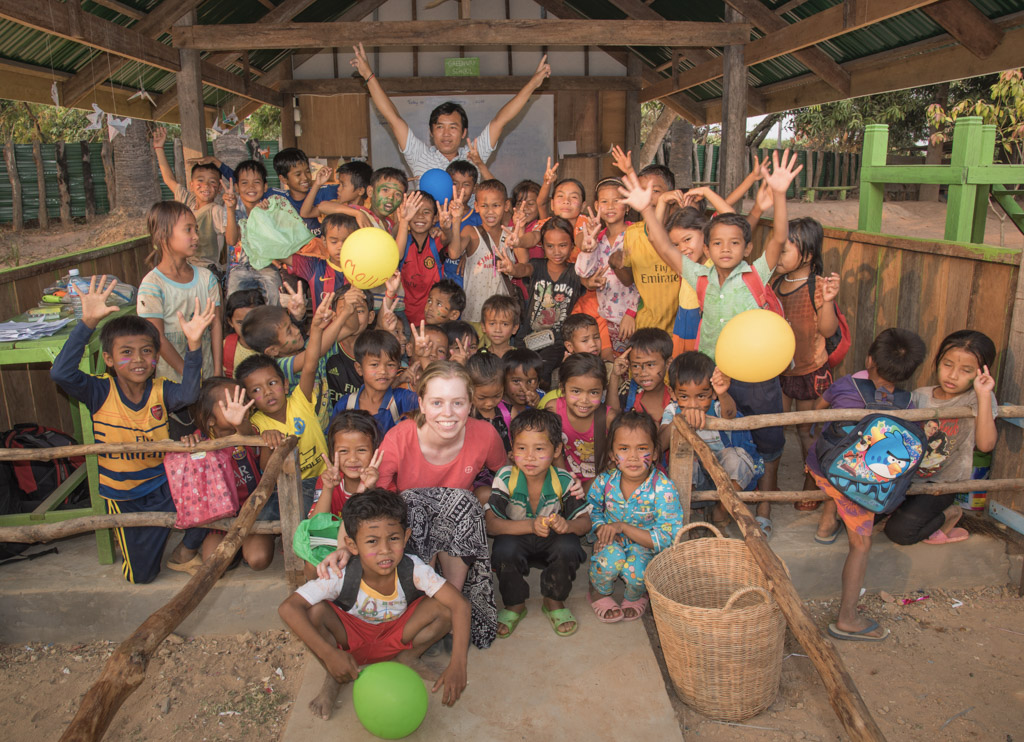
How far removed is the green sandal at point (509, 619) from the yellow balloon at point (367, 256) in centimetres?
174

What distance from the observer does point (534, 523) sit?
3041mm

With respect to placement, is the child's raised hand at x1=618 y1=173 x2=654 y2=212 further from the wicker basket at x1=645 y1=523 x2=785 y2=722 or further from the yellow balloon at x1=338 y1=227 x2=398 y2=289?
the wicker basket at x1=645 y1=523 x2=785 y2=722

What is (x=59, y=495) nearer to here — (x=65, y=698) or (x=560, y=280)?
(x=65, y=698)

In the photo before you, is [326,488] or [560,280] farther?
[560,280]

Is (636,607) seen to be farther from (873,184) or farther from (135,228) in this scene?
(135,228)

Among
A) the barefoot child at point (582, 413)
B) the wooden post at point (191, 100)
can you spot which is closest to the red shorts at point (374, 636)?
the barefoot child at point (582, 413)

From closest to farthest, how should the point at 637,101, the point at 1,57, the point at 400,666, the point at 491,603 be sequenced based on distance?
the point at 400,666, the point at 491,603, the point at 1,57, the point at 637,101

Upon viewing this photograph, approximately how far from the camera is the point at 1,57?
5758 millimetres

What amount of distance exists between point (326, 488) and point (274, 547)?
2.66 ft

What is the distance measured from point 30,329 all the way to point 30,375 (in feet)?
2.88

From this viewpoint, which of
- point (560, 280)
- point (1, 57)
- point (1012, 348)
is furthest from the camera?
point (1, 57)

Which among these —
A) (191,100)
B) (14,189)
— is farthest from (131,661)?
(14,189)

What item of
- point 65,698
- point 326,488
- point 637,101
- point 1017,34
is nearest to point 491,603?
point 326,488

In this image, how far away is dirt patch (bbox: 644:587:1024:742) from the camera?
2789 millimetres
